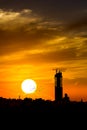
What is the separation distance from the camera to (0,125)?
57.8m

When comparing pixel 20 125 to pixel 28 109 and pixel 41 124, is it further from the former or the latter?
pixel 28 109

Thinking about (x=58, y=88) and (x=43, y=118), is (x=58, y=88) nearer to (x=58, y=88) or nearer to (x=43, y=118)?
(x=58, y=88)

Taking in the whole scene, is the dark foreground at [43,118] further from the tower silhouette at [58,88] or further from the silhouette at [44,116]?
the tower silhouette at [58,88]

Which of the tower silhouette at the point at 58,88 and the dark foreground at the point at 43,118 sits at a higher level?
the tower silhouette at the point at 58,88

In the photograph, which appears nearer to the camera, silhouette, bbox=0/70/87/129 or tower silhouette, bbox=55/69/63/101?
silhouette, bbox=0/70/87/129

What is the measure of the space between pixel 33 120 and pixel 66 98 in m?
46.0

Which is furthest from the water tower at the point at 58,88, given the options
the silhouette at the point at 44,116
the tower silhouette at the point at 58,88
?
the silhouette at the point at 44,116


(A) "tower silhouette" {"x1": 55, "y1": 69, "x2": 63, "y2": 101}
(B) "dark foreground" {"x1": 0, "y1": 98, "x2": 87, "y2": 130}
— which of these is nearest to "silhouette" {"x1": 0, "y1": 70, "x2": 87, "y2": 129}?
(B) "dark foreground" {"x1": 0, "y1": 98, "x2": 87, "y2": 130}

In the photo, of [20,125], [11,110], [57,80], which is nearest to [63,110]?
[11,110]

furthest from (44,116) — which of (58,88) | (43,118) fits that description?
(58,88)

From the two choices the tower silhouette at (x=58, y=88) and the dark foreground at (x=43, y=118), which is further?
the tower silhouette at (x=58, y=88)

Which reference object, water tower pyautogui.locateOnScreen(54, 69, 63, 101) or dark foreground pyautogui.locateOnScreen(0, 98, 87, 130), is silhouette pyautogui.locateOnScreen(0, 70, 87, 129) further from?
water tower pyautogui.locateOnScreen(54, 69, 63, 101)

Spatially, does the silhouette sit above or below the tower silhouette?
below

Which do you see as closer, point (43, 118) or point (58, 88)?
point (43, 118)
